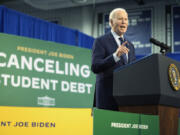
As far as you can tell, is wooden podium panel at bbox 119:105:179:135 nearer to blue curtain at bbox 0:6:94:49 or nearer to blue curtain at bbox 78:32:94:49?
blue curtain at bbox 0:6:94:49

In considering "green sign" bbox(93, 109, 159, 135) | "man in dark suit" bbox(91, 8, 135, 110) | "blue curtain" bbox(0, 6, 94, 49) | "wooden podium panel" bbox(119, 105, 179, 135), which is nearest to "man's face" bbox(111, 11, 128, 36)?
"man in dark suit" bbox(91, 8, 135, 110)

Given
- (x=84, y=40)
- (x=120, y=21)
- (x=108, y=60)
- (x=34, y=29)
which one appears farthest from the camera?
(x=84, y=40)

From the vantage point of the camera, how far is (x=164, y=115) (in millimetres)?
1275

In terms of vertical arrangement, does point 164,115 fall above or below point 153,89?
below

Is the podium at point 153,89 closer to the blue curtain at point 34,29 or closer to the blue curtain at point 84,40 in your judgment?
the blue curtain at point 34,29

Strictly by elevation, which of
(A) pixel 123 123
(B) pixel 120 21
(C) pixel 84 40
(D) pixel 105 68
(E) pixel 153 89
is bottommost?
(A) pixel 123 123

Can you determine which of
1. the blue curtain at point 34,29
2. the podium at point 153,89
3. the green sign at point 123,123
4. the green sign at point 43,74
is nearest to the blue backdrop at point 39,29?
the blue curtain at point 34,29

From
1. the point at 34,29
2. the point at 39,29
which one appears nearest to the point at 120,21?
the point at 34,29

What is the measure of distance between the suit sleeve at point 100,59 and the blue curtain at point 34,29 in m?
4.67

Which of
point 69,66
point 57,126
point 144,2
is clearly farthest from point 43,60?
point 144,2

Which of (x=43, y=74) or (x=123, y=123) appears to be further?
(x=43, y=74)

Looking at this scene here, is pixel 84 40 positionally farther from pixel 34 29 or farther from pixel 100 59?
pixel 100 59

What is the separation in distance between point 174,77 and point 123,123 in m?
0.34

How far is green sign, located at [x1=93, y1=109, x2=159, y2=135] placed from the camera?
1.07 metres
